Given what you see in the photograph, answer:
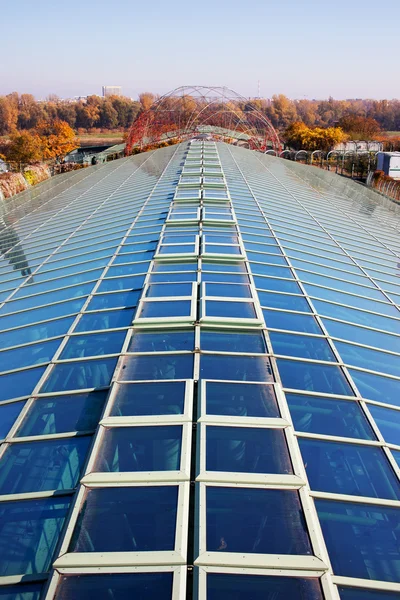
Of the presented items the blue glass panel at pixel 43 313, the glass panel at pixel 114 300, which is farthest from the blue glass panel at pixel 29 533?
the blue glass panel at pixel 43 313

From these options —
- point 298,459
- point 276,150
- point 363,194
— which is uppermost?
point 276,150

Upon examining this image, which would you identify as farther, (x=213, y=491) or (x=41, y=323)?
(x=41, y=323)

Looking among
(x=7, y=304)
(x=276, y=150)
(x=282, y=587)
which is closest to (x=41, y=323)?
(x=7, y=304)

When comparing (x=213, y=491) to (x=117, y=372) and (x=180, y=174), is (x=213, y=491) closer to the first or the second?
(x=117, y=372)

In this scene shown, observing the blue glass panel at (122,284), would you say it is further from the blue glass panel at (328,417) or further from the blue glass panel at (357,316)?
the blue glass panel at (328,417)

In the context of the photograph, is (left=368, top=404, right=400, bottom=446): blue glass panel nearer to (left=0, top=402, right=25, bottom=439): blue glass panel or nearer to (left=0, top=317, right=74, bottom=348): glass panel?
(left=0, top=402, right=25, bottom=439): blue glass panel

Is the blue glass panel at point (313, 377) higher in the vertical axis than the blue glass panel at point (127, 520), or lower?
higher

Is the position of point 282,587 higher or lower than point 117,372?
lower
